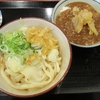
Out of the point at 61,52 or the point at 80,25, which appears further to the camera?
the point at 80,25

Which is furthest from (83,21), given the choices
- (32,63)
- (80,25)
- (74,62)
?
(32,63)

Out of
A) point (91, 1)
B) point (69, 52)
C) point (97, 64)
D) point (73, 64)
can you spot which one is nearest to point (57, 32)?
point (69, 52)

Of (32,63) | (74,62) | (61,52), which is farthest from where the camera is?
(74,62)

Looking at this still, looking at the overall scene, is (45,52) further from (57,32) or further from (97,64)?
(97,64)

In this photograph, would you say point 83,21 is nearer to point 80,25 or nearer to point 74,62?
point 80,25

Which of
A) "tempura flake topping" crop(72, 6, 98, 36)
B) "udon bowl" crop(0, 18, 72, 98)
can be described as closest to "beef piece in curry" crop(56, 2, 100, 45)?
"tempura flake topping" crop(72, 6, 98, 36)

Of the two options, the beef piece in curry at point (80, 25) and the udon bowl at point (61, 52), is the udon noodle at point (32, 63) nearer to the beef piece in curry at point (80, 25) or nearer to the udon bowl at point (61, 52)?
the udon bowl at point (61, 52)

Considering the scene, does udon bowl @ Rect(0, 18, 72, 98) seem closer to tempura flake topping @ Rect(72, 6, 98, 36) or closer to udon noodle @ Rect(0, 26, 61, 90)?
udon noodle @ Rect(0, 26, 61, 90)
